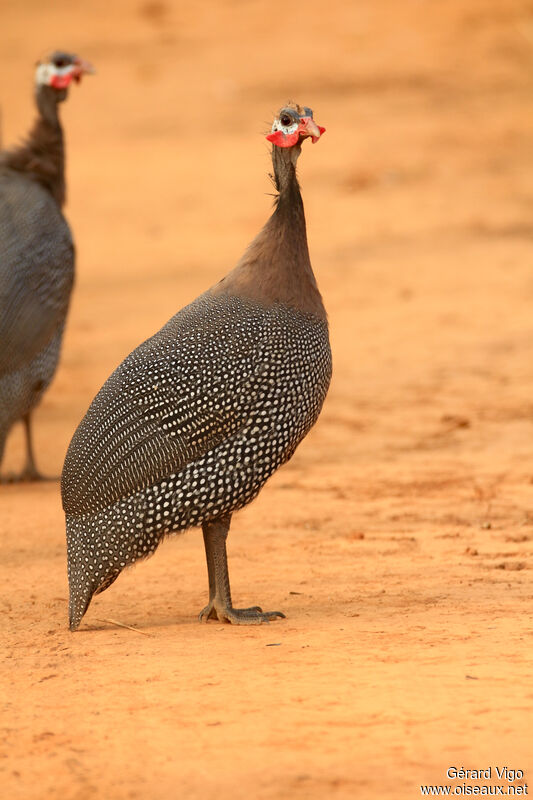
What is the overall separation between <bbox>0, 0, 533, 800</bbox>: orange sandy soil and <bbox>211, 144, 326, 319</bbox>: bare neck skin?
3.85 ft

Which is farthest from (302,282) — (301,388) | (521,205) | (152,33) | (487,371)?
(152,33)

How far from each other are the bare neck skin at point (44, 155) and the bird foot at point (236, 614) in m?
3.63

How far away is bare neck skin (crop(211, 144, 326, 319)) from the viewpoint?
470cm

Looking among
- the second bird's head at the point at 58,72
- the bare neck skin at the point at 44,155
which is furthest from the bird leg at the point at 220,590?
the second bird's head at the point at 58,72

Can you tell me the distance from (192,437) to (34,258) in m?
2.88

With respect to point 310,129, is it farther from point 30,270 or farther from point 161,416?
point 30,270

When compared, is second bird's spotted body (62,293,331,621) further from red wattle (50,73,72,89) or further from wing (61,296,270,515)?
red wattle (50,73,72,89)

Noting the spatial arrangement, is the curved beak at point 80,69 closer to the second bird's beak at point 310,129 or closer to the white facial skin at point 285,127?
the white facial skin at point 285,127

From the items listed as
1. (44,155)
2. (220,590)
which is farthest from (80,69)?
(220,590)

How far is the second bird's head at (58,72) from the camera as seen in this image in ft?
25.0

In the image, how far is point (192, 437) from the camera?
439 cm

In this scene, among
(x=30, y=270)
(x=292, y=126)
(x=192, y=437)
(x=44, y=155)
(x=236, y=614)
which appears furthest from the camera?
(x=44, y=155)

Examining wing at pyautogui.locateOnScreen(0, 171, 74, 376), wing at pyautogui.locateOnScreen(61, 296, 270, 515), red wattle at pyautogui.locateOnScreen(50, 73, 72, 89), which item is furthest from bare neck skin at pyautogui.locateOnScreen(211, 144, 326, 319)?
red wattle at pyautogui.locateOnScreen(50, 73, 72, 89)

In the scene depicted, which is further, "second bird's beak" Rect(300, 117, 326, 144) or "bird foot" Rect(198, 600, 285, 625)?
"second bird's beak" Rect(300, 117, 326, 144)
